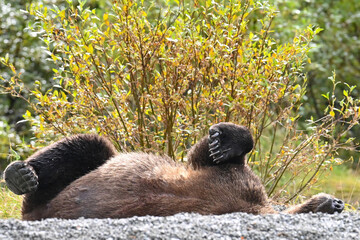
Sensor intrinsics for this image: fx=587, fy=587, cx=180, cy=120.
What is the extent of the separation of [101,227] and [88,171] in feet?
3.75

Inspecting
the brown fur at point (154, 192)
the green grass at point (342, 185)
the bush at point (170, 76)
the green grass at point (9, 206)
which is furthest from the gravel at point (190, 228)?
the green grass at point (342, 185)

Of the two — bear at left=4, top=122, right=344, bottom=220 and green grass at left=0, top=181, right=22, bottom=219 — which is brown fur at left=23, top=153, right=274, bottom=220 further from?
green grass at left=0, top=181, right=22, bottom=219

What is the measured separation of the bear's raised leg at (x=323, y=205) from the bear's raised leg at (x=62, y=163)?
1.46 metres

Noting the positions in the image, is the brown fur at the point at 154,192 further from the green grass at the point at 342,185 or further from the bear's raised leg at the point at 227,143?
the green grass at the point at 342,185

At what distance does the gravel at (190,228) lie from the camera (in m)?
3.11

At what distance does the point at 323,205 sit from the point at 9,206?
9.95 feet

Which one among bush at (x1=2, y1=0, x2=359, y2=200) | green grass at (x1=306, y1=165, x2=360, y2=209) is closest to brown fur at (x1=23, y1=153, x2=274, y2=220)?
bush at (x1=2, y1=0, x2=359, y2=200)

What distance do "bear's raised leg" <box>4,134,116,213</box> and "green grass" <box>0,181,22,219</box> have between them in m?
1.10

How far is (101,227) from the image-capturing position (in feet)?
10.6

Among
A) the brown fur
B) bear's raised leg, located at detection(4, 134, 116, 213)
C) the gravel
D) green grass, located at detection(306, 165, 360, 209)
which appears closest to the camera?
the gravel

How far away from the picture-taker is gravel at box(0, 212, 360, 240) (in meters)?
3.11

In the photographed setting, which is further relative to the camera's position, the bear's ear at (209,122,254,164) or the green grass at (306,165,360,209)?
the green grass at (306,165,360,209)

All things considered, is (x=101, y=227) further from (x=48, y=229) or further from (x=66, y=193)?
(x=66, y=193)

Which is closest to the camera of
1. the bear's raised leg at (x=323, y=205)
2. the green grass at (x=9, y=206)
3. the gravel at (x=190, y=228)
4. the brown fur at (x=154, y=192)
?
the gravel at (x=190, y=228)
